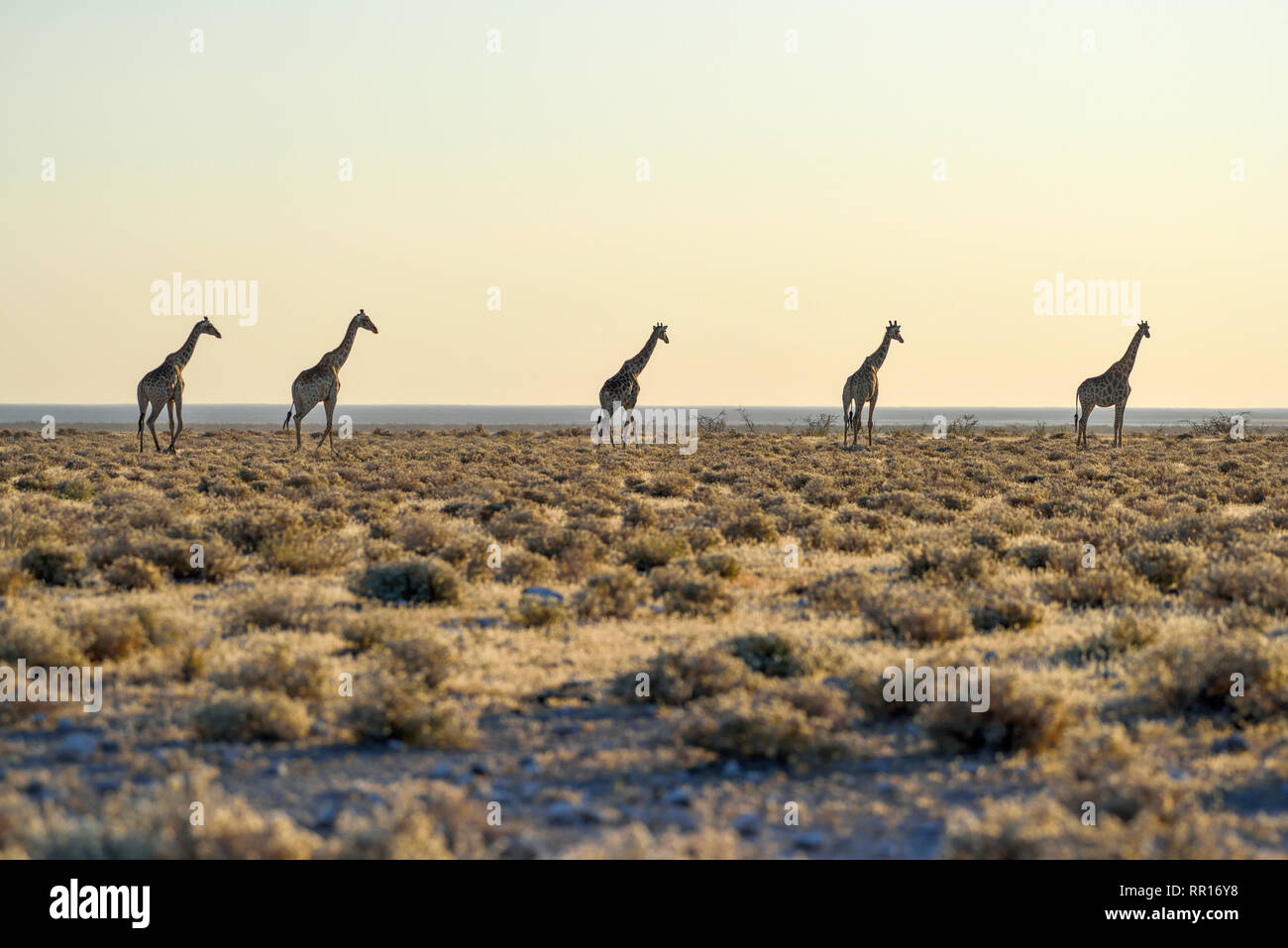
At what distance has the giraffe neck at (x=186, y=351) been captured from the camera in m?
30.7

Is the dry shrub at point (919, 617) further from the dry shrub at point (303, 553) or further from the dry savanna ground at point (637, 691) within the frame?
the dry shrub at point (303, 553)

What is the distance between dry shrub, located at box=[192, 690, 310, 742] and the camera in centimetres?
622

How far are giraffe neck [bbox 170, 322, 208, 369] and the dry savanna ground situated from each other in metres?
15.9

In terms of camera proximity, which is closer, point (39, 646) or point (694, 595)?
point (39, 646)

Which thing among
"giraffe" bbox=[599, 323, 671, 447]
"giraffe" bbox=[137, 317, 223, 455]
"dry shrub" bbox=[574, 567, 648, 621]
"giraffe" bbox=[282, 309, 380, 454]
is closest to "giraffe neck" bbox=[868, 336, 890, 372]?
"giraffe" bbox=[599, 323, 671, 447]

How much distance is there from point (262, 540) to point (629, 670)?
23.4ft

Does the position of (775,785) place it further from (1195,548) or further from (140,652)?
(1195,548)

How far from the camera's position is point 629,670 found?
795 centimetres

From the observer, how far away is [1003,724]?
6.18m

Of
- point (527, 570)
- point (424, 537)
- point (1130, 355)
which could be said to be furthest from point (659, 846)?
point (1130, 355)

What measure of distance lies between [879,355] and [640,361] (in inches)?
323

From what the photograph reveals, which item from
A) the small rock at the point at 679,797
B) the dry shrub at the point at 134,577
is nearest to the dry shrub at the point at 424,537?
the dry shrub at the point at 134,577

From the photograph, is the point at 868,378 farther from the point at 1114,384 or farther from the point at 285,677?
the point at 285,677
